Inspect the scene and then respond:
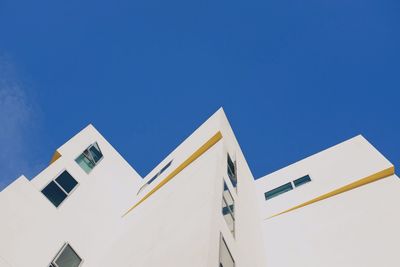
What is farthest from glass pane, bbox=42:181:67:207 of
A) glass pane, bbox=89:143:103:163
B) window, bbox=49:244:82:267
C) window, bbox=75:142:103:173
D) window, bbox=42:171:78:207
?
glass pane, bbox=89:143:103:163

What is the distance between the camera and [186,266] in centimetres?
682

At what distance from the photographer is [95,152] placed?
15.4 m

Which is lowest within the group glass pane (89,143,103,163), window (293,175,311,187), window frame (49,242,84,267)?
window (293,175,311,187)

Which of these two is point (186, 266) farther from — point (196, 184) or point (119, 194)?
point (119, 194)

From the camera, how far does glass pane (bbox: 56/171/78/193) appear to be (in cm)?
1185

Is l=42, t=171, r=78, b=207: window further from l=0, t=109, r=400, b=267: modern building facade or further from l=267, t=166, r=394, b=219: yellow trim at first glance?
l=267, t=166, r=394, b=219: yellow trim

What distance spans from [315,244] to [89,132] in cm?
1144

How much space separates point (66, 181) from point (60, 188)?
0.51m

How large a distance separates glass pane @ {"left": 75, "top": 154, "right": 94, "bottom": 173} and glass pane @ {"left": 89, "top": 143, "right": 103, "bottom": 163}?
1.90 ft

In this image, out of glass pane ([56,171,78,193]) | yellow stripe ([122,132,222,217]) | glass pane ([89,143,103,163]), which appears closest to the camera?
glass pane ([56,171,78,193])

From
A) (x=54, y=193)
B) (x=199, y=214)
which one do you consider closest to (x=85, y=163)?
(x=54, y=193)

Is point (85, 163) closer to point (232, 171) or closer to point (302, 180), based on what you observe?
point (232, 171)

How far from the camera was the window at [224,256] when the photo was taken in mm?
7582

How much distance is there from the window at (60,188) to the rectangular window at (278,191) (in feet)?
34.5
